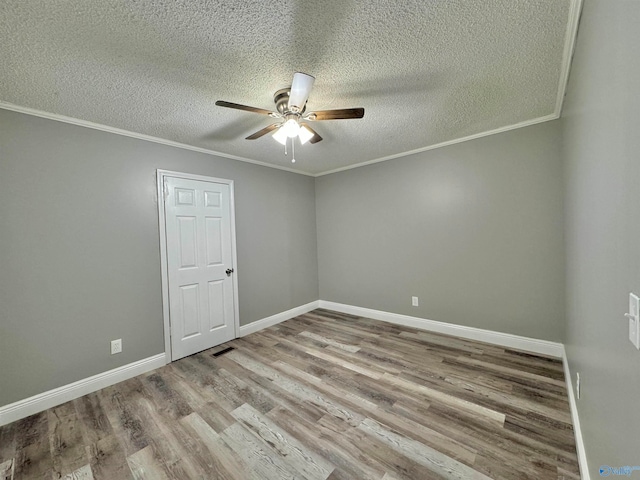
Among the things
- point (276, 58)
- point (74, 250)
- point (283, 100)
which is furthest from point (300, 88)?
point (74, 250)

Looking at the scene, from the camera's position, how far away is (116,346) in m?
2.43

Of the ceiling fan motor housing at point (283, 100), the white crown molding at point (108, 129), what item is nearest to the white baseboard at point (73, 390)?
the white crown molding at point (108, 129)

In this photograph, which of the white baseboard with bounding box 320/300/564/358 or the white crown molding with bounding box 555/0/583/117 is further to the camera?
the white baseboard with bounding box 320/300/564/358

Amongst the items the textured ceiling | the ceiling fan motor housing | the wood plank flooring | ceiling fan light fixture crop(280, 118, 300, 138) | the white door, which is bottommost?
the wood plank flooring

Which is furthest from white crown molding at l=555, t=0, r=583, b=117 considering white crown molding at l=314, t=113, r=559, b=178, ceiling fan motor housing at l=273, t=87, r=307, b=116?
ceiling fan motor housing at l=273, t=87, r=307, b=116

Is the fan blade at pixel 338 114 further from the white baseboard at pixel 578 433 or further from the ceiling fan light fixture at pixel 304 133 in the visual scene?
the white baseboard at pixel 578 433

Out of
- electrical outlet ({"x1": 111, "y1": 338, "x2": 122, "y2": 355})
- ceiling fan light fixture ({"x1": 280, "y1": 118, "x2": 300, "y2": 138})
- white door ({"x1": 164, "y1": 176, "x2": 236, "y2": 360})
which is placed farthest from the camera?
white door ({"x1": 164, "y1": 176, "x2": 236, "y2": 360})

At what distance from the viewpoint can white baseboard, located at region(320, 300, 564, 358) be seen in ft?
8.44

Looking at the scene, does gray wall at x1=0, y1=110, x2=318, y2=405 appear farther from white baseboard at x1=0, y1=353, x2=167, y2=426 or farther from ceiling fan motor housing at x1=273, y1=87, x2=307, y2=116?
ceiling fan motor housing at x1=273, y1=87, x2=307, y2=116

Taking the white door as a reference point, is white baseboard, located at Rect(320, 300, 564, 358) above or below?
below

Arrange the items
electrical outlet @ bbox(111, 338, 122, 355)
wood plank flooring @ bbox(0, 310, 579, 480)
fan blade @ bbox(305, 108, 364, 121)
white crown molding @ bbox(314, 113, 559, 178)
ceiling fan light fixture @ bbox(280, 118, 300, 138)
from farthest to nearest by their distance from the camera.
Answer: white crown molding @ bbox(314, 113, 559, 178) → electrical outlet @ bbox(111, 338, 122, 355) → ceiling fan light fixture @ bbox(280, 118, 300, 138) → fan blade @ bbox(305, 108, 364, 121) → wood plank flooring @ bbox(0, 310, 579, 480)

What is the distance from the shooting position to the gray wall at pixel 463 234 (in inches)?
100

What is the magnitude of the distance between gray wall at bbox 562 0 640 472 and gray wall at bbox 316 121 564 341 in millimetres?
1319

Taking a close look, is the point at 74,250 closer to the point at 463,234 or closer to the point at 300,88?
the point at 300,88
